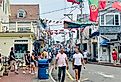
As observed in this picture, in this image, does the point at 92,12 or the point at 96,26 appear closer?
the point at 92,12

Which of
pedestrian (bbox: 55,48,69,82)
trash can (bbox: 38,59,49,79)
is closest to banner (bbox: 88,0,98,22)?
trash can (bbox: 38,59,49,79)

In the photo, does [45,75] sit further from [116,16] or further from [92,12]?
[116,16]

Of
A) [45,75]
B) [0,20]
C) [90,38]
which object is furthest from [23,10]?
[45,75]

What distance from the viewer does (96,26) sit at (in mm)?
65125

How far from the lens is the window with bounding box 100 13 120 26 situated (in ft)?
193

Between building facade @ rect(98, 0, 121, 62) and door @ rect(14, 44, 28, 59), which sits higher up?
building facade @ rect(98, 0, 121, 62)

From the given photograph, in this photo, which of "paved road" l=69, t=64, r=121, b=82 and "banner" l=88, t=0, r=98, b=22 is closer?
"paved road" l=69, t=64, r=121, b=82

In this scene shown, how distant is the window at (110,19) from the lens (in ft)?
193

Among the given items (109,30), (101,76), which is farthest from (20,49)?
(101,76)

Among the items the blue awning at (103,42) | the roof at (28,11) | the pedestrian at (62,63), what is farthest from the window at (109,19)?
the pedestrian at (62,63)

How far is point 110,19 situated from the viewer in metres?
59.6

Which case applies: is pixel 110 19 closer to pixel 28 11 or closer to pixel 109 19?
pixel 109 19

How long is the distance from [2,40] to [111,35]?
21.0m

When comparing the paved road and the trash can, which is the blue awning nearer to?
the paved road
